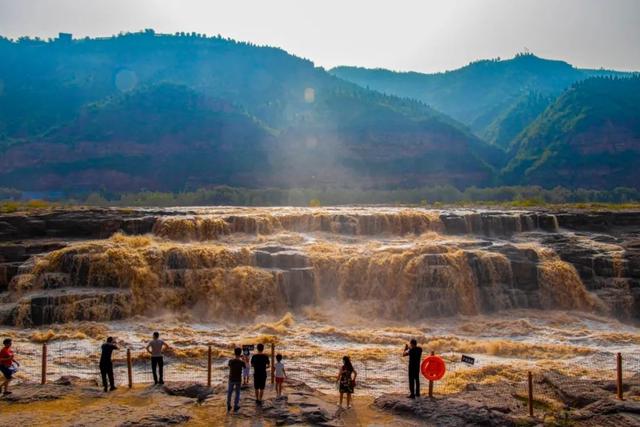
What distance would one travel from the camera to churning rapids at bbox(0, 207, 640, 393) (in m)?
17.8

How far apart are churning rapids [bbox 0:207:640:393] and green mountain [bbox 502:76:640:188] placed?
235ft

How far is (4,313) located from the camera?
63.4 feet

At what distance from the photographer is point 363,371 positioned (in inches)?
589

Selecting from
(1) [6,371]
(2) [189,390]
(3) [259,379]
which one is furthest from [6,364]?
(3) [259,379]

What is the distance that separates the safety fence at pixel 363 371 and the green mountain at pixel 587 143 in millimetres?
84842

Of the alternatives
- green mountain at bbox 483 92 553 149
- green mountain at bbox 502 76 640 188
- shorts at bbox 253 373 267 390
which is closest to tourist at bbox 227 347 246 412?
shorts at bbox 253 373 267 390

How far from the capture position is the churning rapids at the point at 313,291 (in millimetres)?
17781

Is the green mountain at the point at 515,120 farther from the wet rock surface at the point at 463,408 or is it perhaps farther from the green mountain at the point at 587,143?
the wet rock surface at the point at 463,408

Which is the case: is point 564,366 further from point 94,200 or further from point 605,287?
point 94,200

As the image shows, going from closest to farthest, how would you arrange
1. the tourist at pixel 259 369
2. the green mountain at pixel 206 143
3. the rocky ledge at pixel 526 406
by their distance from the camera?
the rocky ledge at pixel 526 406 → the tourist at pixel 259 369 → the green mountain at pixel 206 143

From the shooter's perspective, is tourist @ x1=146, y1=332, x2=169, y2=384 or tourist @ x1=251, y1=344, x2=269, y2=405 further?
tourist @ x1=146, y1=332, x2=169, y2=384

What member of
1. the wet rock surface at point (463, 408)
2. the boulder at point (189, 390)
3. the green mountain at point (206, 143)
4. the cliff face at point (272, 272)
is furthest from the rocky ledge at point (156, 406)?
the green mountain at point (206, 143)

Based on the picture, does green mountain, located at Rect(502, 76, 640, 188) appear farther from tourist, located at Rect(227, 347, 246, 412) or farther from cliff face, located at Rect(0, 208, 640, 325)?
tourist, located at Rect(227, 347, 246, 412)

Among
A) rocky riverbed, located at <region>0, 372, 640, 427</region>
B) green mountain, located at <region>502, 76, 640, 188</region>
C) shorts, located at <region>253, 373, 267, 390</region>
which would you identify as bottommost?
rocky riverbed, located at <region>0, 372, 640, 427</region>
